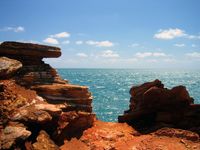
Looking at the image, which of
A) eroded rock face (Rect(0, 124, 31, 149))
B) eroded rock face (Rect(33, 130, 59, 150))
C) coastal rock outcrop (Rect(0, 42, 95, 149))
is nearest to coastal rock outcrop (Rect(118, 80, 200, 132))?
coastal rock outcrop (Rect(0, 42, 95, 149))

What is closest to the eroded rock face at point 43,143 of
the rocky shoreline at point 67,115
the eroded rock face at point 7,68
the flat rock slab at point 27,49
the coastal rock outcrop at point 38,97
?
the rocky shoreline at point 67,115

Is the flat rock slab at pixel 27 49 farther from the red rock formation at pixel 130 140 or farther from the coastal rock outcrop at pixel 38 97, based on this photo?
the red rock formation at pixel 130 140

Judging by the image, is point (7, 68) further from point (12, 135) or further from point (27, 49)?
point (12, 135)

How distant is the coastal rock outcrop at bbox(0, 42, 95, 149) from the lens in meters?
19.1

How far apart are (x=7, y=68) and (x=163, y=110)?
57.0 ft

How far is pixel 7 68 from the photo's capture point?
2266 cm

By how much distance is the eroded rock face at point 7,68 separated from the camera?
2243 cm

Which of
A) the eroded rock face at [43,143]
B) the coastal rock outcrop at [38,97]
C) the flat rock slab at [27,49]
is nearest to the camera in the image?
the eroded rock face at [43,143]

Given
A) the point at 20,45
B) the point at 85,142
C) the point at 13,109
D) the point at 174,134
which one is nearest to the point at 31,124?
the point at 13,109

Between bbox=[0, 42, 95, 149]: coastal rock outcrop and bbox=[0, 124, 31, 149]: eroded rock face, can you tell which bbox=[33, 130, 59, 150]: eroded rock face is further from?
bbox=[0, 124, 31, 149]: eroded rock face

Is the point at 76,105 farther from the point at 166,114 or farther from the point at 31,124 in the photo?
the point at 166,114

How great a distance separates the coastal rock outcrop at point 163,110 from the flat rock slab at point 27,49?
11723 mm

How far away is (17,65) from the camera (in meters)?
23.8

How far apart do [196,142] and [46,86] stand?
1505 centimetres
